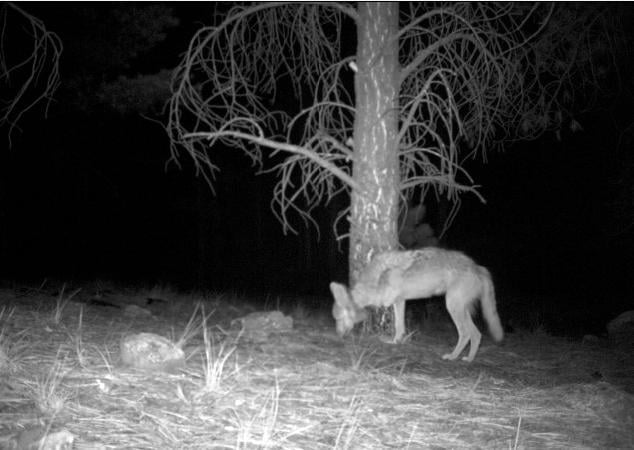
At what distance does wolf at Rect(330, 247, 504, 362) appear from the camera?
8.28 metres

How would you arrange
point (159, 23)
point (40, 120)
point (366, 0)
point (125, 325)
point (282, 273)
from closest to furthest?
point (125, 325) → point (366, 0) → point (159, 23) → point (40, 120) → point (282, 273)

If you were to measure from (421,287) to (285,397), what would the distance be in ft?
14.0

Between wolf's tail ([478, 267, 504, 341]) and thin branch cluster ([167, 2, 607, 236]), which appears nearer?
thin branch cluster ([167, 2, 607, 236])

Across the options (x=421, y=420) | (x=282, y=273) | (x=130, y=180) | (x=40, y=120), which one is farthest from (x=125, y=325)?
(x=130, y=180)

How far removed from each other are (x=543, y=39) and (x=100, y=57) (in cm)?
893

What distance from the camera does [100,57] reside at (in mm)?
12906

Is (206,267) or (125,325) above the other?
(125,325)

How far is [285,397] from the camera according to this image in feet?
15.0

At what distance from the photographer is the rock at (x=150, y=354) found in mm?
4836

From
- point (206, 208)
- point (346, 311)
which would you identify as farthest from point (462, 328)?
point (206, 208)

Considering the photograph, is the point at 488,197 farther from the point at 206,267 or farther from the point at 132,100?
the point at 132,100

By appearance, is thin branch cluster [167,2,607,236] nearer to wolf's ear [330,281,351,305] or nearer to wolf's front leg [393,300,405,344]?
wolf's ear [330,281,351,305]

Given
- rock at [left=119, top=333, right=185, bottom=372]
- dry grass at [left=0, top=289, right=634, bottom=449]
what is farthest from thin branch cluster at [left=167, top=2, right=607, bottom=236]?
rock at [left=119, top=333, right=185, bottom=372]

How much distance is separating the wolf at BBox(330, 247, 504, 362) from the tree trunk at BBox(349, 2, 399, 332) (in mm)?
631
